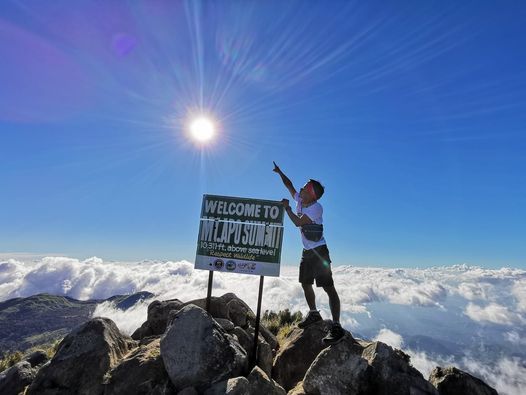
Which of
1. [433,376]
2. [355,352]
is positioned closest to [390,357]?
[355,352]

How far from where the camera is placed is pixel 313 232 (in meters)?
10.1

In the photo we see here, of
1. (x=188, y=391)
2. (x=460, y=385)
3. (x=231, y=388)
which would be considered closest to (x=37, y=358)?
(x=188, y=391)

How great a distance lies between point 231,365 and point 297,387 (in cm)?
194

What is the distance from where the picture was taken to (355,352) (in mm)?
8883

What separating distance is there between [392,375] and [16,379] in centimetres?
1114

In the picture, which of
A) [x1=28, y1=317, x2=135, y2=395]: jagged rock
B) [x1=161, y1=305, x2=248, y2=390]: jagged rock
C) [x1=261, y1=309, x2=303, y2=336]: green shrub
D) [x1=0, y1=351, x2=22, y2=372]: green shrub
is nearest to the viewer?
[x1=161, y1=305, x2=248, y2=390]: jagged rock

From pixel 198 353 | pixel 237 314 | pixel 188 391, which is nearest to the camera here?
pixel 188 391

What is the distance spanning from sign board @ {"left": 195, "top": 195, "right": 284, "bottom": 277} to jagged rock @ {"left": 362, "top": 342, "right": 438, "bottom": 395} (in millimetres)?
3784

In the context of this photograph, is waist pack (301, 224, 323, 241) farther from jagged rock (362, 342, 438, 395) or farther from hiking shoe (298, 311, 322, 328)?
jagged rock (362, 342, 438, 395)

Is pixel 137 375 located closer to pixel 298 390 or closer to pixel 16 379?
pixel 298 390

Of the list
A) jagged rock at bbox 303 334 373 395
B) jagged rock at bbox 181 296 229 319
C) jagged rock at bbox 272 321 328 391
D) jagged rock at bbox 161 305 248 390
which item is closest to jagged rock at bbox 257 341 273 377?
jagged rock at bbox 272 321 328 391

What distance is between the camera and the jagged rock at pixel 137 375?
28.7ft

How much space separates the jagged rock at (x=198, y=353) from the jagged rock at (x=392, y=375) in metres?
3.38

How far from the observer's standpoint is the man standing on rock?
393 inches
